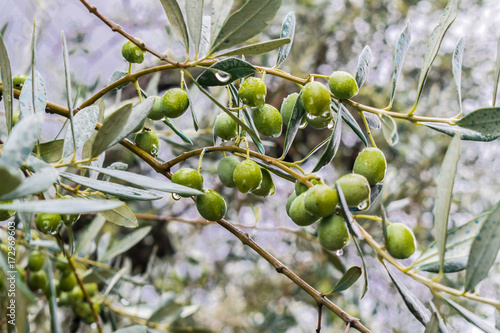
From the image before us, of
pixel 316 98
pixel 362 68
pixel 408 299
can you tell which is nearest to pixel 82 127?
pixel 316 98

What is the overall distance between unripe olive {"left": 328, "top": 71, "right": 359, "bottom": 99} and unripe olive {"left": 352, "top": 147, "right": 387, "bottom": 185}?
4.3 inches

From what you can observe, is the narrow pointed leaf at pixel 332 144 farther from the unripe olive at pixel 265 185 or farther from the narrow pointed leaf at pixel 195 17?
the narrow pointed leaf at pixel 195 17

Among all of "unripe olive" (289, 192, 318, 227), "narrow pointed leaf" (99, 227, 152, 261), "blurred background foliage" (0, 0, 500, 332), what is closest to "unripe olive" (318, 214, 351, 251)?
"unripe olive" (289, 192, 318, 227)

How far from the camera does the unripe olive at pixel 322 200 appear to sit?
0.66 metres

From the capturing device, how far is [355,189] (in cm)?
67

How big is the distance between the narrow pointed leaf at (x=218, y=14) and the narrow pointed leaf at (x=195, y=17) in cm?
2

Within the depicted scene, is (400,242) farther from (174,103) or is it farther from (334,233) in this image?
(174,103)

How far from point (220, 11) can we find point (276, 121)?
0.23 metres

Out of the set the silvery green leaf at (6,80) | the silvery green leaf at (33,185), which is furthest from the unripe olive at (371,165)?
the silvery green leaf at (6,80)

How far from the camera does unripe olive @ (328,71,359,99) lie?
2.50 feet

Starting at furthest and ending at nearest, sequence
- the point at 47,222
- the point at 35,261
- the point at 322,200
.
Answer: the point at 35,261, the point at 47,222, the point at 322,200

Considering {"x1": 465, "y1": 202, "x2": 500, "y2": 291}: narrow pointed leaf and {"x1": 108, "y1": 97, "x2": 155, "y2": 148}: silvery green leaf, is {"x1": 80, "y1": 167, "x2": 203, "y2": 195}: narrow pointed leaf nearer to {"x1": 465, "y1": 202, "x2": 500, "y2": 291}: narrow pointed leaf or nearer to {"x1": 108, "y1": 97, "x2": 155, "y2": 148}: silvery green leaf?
{"x1": 108, "y1": 97, "x2": 155, "y2": 148}: silvery green leaf

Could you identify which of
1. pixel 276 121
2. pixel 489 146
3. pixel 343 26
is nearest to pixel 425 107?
pixel 489 146

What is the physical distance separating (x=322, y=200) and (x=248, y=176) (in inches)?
6.8
